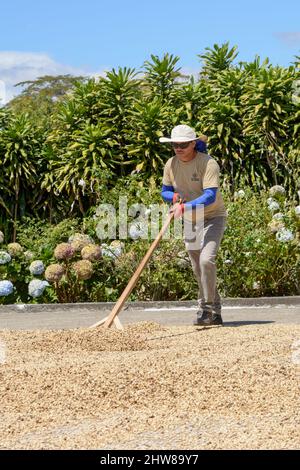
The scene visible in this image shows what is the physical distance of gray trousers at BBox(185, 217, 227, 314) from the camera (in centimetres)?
1013

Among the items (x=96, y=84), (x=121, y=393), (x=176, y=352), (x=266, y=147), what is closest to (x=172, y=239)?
(x=266, y=147)

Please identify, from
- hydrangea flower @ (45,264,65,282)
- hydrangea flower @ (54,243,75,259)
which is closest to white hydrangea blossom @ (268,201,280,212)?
hydrangea flower @ (54,243,75,259)

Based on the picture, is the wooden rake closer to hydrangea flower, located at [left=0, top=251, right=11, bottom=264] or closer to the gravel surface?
the gravel surface

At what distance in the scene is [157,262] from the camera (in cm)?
1322

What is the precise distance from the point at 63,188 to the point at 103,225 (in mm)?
1941

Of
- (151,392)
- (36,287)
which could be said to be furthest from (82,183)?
(151,392)

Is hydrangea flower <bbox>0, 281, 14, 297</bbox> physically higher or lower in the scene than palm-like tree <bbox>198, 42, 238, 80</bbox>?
lower

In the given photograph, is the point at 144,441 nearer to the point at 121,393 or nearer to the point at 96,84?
the point at 121,393

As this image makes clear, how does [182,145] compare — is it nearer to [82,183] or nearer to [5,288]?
[5,288]

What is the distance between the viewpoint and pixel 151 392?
7027mm

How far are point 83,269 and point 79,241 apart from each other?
0.63 metres

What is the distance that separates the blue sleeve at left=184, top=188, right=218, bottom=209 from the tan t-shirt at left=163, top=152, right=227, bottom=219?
2.1 inches

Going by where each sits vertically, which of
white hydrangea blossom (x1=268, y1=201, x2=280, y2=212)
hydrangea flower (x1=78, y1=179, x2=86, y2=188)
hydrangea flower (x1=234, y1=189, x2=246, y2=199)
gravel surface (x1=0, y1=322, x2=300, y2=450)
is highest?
hydrangea flower (x1=78, y1=179, x2=86, y2=188)

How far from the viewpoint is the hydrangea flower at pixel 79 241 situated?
45.1 feet
